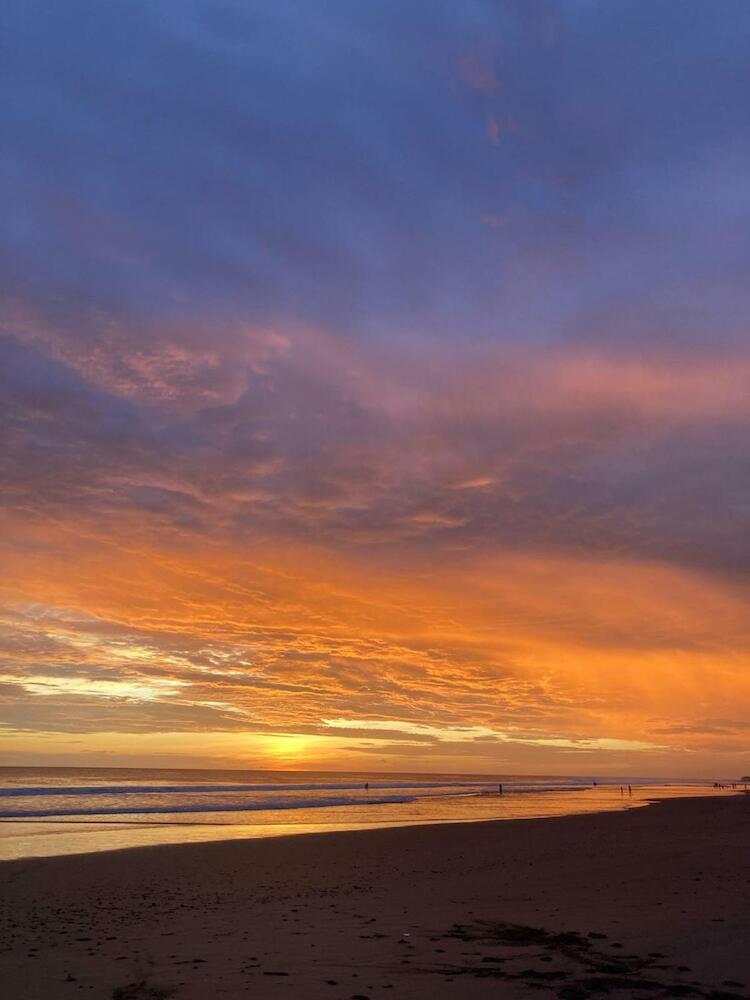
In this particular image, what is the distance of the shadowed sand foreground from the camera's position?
32.1ft

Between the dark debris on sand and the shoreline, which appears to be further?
the shoreline

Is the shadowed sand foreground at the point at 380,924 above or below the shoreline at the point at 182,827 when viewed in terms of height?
above

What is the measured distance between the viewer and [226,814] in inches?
1983

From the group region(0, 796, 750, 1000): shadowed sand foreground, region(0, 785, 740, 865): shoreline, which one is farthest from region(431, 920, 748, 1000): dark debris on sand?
region(0, 785, 740, 865): shoreline

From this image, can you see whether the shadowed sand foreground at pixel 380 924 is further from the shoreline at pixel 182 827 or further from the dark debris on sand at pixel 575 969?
the shoreline at pixel 182 827

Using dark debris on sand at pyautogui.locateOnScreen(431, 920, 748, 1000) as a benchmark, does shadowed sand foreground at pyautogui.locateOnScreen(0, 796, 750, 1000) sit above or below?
below

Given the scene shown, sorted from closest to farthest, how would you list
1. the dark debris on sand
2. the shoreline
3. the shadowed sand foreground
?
the dark debris on sand, the shadowed sand foreground, the shoreline

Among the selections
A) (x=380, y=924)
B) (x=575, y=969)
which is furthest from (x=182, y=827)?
(x=575, y=969)

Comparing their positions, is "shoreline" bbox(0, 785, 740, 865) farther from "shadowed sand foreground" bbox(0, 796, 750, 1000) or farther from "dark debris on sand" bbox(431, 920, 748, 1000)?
"dark debris on sand" bbox(431, 920, 748, 1000)

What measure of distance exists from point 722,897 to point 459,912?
5.60 m

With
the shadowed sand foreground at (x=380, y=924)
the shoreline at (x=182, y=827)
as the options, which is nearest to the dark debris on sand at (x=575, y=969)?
the shadowed sand foreground at (x=380, y=924)

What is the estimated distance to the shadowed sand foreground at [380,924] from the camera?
980cm

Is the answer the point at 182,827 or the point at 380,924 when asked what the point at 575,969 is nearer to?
the point at 380,924

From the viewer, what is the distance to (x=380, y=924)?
548 inches
